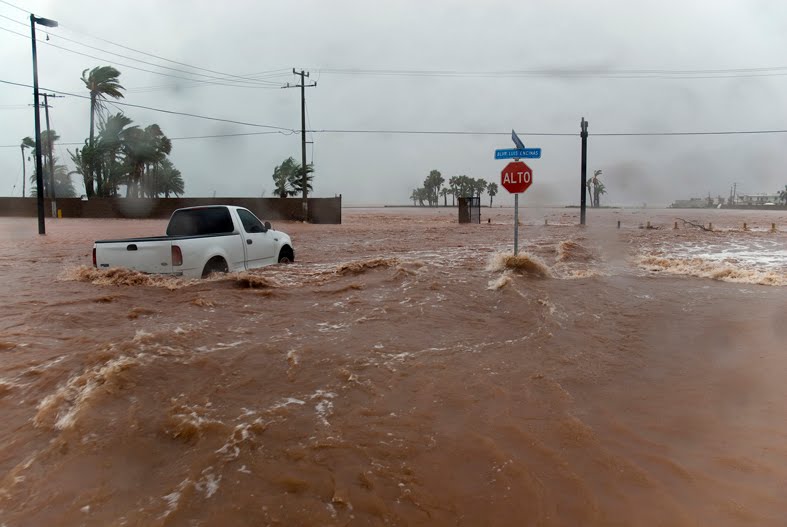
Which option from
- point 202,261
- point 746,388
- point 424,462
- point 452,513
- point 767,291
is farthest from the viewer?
point 767,291

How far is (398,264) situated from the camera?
11.9 m

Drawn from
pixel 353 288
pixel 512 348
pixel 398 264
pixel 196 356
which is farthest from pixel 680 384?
pixel 398 264

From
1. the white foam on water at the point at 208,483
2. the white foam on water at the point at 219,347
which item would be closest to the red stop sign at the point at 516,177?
the white foam on water at the point at 219,347

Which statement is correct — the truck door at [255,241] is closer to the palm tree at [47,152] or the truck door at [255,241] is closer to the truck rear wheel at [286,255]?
the truck rear wheel at [286,255]

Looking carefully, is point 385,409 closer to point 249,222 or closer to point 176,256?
point 176,256

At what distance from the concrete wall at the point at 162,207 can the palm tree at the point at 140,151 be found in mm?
7666

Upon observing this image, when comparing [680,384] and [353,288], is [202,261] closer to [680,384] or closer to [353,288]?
[353,288]

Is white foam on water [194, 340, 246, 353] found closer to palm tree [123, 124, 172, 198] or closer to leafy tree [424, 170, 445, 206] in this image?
palm tree [123, 124, 172, 198]

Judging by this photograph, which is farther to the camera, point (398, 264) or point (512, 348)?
point (398, 264)

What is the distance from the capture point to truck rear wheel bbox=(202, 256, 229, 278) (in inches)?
331

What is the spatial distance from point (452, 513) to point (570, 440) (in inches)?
47.9

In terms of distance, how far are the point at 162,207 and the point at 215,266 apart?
112ft

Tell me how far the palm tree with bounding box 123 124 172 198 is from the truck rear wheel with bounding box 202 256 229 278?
150 ft

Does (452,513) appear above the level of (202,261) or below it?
below
